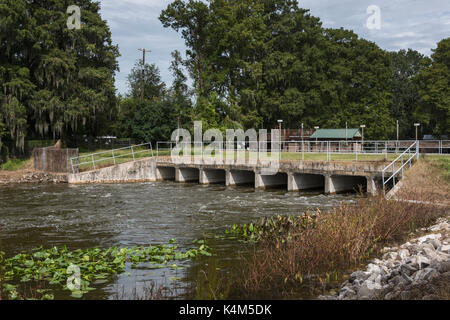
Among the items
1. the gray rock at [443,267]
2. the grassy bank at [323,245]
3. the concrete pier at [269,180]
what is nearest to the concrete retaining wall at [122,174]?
the concrete pier at [269,180]

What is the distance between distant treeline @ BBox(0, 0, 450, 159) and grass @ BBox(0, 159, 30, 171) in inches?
51.2

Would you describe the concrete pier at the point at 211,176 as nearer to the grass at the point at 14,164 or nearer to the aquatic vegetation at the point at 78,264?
the grass at the point at 14,164

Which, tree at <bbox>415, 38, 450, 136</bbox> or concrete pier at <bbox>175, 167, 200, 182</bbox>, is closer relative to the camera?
concrete pier at <bbox>175, 167, 200, 182</bbox>

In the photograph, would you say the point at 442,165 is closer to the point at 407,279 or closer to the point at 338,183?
the point at 338,183

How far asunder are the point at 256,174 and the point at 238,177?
3.61m

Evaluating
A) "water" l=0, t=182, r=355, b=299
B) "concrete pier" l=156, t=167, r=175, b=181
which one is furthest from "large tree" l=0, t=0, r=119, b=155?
"water" l=0, t=182, r=355, b=299

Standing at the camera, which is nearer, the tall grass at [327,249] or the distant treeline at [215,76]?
the tall grass at [327,249]

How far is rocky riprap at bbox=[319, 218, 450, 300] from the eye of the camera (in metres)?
7.05

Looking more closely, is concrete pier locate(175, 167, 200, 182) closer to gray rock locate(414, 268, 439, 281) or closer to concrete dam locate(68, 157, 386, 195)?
concrete dam locate(68, 157, 386, 195)

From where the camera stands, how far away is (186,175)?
34500 mm

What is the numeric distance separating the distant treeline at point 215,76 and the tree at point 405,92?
735 millimetres

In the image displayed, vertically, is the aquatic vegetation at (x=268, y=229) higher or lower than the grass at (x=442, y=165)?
Result: lower

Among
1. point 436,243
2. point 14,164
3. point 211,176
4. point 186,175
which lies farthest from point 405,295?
point 14,164

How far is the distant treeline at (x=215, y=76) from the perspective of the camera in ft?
125
